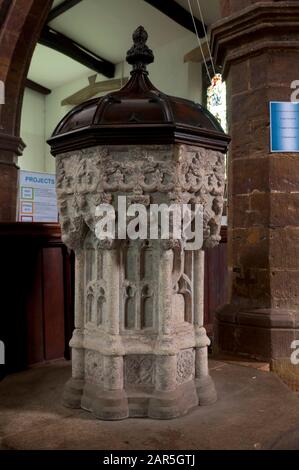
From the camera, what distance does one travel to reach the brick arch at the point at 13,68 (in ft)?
14.9

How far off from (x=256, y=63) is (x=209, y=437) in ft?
7.33

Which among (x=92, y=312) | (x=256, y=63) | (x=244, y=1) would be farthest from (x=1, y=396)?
(x=244, y=1)

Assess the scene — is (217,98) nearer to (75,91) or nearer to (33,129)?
(75,91)

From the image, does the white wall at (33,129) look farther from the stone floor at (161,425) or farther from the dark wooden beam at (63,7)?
the stone floor at (161,425)

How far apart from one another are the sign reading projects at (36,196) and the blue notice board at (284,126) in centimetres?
329

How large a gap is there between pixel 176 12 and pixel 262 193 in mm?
6379

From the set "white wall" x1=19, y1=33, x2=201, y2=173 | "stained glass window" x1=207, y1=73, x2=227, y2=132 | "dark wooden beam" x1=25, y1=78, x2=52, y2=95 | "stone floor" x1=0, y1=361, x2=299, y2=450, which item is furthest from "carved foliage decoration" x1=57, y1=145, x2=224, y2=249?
"dark wooden beam" x1=25, y1=78, x2=52, y2=95

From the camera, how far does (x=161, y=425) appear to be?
174 cm

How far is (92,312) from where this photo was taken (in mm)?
1982

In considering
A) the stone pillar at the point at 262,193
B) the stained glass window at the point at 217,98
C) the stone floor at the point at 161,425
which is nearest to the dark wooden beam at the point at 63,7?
the stained glass window at the point at 217,98

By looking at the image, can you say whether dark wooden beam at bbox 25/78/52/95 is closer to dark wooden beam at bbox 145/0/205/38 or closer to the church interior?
dark wooden beam at bbox 145/0/205/38

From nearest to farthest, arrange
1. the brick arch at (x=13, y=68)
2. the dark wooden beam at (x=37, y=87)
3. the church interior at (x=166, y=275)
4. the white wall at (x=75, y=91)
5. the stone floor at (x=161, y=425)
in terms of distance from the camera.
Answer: the stone floor at (x=161, y=425) → the church interior at (x=166, y=275) → the brick arch at (x=13, y=68) → the white wall at (x=75, y=91) → the dark wooden beam at (x=37, y=87)

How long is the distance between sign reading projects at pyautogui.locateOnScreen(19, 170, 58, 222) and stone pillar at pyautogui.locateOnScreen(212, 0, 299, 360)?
3.12 m

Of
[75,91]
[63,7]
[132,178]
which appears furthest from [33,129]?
[132,178]
